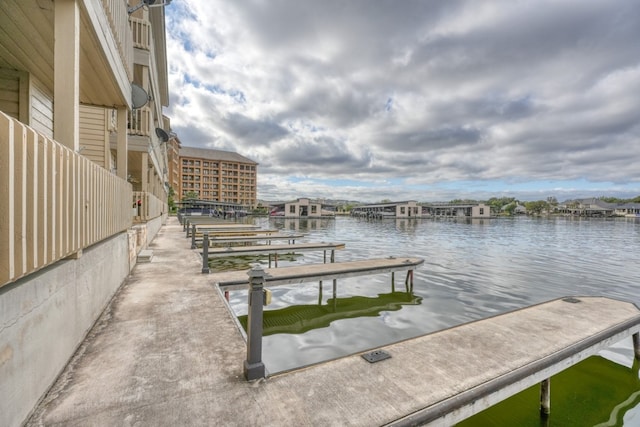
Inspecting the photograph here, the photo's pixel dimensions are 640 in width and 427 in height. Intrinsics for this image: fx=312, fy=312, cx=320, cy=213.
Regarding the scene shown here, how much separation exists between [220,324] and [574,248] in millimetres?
25697

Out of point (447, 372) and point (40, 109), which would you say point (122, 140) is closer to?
point (40, 109)

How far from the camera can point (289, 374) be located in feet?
10.5

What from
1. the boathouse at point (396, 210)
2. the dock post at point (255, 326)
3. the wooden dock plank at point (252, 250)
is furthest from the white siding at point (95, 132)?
the boathouse at point (396, 210)

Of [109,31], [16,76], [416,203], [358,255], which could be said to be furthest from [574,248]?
[416,203]

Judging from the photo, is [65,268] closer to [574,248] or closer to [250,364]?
[250,364]

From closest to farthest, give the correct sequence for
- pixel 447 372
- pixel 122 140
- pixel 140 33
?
pixel 447 372, pixel 122 140, pixel 140 33

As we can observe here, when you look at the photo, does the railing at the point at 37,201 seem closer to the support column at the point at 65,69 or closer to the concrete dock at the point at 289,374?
the support column at the point at 65,69

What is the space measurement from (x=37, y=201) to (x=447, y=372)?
408cm

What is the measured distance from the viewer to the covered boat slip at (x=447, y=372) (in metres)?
2.66

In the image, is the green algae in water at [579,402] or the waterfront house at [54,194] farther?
the green algae in water at [579,402]

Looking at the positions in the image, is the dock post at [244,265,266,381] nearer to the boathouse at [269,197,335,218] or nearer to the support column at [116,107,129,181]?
the support column at [116,107,129,181]

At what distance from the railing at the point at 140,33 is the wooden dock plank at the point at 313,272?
10.6 meters

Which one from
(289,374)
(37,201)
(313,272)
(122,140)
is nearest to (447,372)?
(289,374)

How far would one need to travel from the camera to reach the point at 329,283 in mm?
11000
